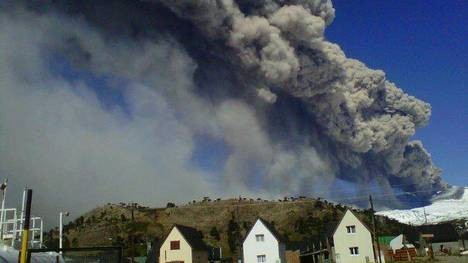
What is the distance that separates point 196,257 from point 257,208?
51682 mm

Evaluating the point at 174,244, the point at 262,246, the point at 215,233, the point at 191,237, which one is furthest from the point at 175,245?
the point at 215,233

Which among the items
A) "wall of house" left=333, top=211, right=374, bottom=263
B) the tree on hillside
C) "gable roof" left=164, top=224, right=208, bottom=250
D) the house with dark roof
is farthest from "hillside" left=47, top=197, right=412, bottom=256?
"wall of house" left=333, top=211, right=374, bottom=263

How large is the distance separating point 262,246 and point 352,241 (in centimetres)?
1226

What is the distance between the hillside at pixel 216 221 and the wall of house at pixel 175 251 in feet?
88.3

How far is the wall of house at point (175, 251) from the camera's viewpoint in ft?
220

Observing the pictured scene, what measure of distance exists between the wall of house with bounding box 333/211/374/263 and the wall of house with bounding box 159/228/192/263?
20214 millimetres

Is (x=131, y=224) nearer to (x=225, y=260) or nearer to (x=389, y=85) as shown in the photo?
(x=225, y=260)

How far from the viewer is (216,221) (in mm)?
114000

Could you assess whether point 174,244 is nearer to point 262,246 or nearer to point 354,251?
point 262,246

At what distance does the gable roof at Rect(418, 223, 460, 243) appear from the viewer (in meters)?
101

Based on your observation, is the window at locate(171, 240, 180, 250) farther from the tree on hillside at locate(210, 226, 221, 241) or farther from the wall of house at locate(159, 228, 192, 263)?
the tree on hillside at locate(210, 226, 221, 241)

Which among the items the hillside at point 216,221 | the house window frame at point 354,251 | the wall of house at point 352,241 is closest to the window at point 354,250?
the house window frame at point 354,251

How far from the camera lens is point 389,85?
106 m

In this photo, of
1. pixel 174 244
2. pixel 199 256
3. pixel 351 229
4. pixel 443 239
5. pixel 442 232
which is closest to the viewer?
pixel 174 244
